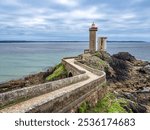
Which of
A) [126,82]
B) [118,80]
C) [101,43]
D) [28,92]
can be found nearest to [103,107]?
[28,92]

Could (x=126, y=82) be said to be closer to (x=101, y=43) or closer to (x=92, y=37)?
(x=92, y=37)

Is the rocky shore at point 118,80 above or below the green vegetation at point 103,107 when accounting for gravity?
below

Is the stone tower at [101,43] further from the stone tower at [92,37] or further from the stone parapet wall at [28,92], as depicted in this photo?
the stone parapet wall at [28,92]

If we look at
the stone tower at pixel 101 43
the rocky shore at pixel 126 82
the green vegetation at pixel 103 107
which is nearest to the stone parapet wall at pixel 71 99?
the green vegetation at pixel 103 107

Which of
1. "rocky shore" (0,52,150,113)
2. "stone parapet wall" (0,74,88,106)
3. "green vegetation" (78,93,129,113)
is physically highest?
"stone parapet wall" (0,74,88,106)

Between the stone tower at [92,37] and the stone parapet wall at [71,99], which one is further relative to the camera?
the stone tower at [92,37]

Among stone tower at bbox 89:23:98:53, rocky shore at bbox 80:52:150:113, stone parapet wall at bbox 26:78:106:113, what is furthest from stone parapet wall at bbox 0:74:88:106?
stone tower at bbox 89:23:98:53

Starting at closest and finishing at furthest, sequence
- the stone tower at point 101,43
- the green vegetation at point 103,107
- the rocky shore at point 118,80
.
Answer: the green vegetation at point 103,107
the rocky shore at point 118,80
the stone tower at point 101,43

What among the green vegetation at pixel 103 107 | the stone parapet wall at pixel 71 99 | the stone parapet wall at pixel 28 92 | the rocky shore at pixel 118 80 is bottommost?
the rocky shore at pixel 118 80

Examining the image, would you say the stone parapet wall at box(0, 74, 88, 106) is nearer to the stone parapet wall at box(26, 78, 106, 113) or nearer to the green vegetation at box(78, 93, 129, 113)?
the stone parapet wall at box(26, 78, 106, 113)

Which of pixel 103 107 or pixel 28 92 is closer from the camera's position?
pixel 28 92

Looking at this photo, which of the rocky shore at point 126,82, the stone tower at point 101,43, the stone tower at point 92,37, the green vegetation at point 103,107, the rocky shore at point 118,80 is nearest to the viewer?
the green vegetation at point 103,107

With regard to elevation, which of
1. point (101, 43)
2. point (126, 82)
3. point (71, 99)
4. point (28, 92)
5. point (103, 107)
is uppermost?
point (28, 92)

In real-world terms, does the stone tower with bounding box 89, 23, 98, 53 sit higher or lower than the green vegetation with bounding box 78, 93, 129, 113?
higher
